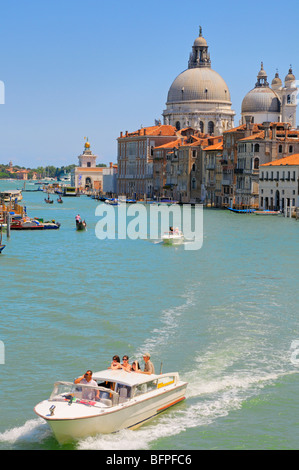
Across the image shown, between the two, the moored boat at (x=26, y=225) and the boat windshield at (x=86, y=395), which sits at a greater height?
the moored boat at (x=26, y=225)

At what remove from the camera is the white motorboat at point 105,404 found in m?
11.3

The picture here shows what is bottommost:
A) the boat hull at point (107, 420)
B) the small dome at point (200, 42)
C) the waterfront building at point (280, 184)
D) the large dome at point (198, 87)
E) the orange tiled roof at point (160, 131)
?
the boat hull at point (107, 420)

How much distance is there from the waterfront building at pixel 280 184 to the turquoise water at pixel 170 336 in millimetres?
33791

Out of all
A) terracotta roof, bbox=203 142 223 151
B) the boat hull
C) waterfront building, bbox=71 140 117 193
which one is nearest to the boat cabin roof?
the boat hull

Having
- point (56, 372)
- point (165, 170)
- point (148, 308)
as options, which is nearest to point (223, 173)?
point (165, 170)

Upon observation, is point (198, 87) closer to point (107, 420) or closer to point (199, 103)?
point (199, 103)

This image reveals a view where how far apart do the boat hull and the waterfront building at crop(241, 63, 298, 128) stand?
316 ft

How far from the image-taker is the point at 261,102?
107188 mm

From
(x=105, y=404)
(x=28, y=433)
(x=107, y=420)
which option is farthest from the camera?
(x=28, y=433)

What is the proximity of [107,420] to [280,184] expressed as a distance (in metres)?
59.3

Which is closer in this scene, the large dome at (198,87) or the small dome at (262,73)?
the small dome at (262,73)

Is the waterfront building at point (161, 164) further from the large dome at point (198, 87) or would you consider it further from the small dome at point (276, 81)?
the small dome at point (276, 81)

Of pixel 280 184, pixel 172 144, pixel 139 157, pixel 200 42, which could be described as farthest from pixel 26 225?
pixel 200 42

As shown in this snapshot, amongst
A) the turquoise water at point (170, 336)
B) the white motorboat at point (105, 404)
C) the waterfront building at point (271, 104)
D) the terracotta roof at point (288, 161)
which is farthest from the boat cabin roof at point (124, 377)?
the waterfront building at point (271, 104)
